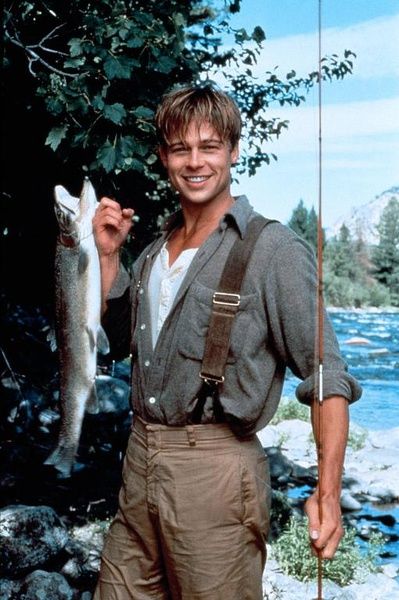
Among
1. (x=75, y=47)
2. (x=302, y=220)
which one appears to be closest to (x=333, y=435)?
(x=75, y=47)

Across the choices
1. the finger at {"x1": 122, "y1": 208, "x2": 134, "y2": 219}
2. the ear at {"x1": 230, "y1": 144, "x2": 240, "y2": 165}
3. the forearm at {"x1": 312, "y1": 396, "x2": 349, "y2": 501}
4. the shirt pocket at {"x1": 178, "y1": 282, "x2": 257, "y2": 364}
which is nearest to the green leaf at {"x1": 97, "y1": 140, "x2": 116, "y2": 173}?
the finger at {"x1": 122, "y1": 208, "x2": 134, "y2": 219}

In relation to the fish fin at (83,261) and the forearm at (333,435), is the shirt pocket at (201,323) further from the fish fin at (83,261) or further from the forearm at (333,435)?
the fish fin at (83,261)

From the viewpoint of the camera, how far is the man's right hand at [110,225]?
2668 mm

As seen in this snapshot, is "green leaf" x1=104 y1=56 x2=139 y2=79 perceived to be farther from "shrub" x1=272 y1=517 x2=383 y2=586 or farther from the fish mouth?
"shrub" x1=272 y1=517 x2=383 y2=586

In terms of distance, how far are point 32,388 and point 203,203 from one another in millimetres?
5835

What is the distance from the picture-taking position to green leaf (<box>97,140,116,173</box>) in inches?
171

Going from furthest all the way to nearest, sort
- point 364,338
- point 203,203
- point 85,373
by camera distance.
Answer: point 364,338 < point 85,373 < point 203,203

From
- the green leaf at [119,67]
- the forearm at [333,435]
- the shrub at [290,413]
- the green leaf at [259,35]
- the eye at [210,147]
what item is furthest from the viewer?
the shrub at [290,413]

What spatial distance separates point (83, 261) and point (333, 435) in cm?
108

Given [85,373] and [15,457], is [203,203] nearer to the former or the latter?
[85,373]

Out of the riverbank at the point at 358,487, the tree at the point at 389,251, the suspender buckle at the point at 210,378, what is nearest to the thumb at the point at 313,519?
the suspender buckle at the point at 210,378

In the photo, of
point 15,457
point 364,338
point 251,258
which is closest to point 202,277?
point 251,258

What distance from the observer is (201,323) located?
2.33 meters

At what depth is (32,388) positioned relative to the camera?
26.2 ft
